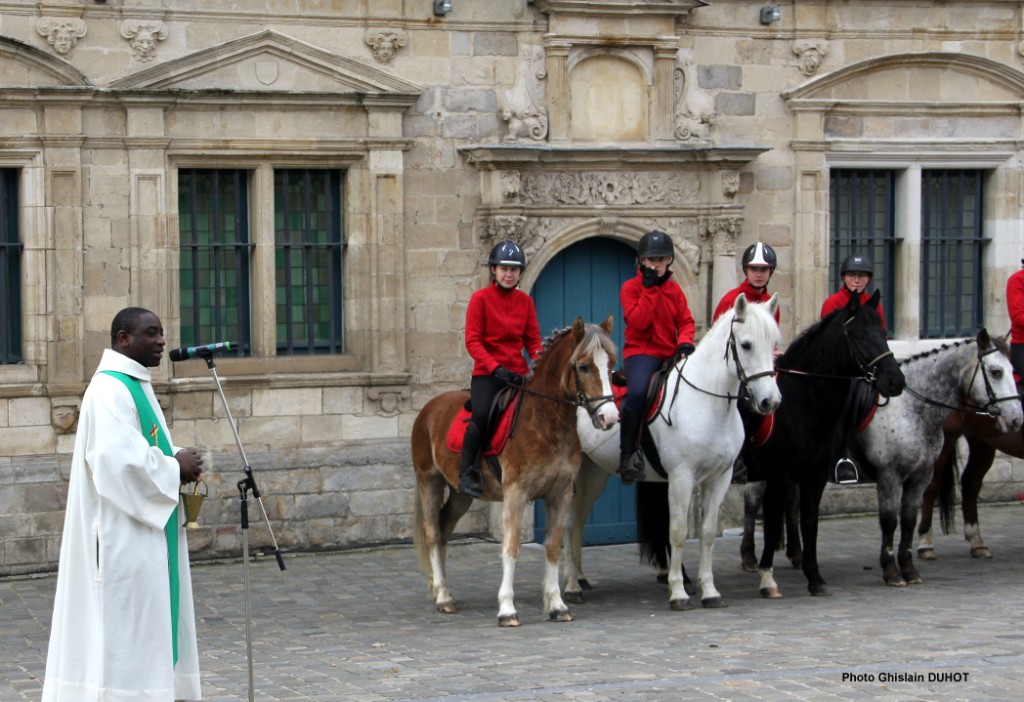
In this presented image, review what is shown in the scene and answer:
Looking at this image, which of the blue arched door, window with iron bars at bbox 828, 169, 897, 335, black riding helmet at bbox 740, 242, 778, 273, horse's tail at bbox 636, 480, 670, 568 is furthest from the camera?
window with iron bars at bbox 828, 169, 897, 335

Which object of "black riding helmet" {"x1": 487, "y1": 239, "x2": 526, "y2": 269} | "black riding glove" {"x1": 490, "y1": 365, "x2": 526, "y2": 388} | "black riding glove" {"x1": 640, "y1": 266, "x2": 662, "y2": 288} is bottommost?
"black riding glove" {"x1": 490, "y1": 365, "x2": 526, "y2": 388}

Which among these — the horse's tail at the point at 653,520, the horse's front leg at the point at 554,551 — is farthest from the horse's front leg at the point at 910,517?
the horse's front leg at the point at 554,551

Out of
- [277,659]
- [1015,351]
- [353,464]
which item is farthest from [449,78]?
[277,659]

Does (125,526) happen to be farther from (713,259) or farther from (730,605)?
(713,259)

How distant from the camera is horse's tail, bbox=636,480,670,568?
12547mm

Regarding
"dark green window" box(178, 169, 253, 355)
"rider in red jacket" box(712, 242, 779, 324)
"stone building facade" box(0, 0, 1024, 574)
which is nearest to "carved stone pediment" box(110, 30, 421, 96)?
"stone building facade" box(0, 0, 1024, 574)

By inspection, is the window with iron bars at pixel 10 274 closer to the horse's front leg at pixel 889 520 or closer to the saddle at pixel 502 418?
the saddle at pixel 502 418

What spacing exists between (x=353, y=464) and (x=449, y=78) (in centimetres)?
344

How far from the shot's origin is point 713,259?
606 inches

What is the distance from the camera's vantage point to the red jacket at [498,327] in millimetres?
11523

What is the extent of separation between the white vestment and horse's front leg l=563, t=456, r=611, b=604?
16.8 feet

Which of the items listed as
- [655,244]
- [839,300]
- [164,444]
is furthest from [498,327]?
[164,444]

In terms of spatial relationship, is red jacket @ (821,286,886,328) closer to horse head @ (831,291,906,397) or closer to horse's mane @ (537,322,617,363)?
horse head @ (831,291,906,397)

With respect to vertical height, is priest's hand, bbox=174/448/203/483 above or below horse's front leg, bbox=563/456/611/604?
above
